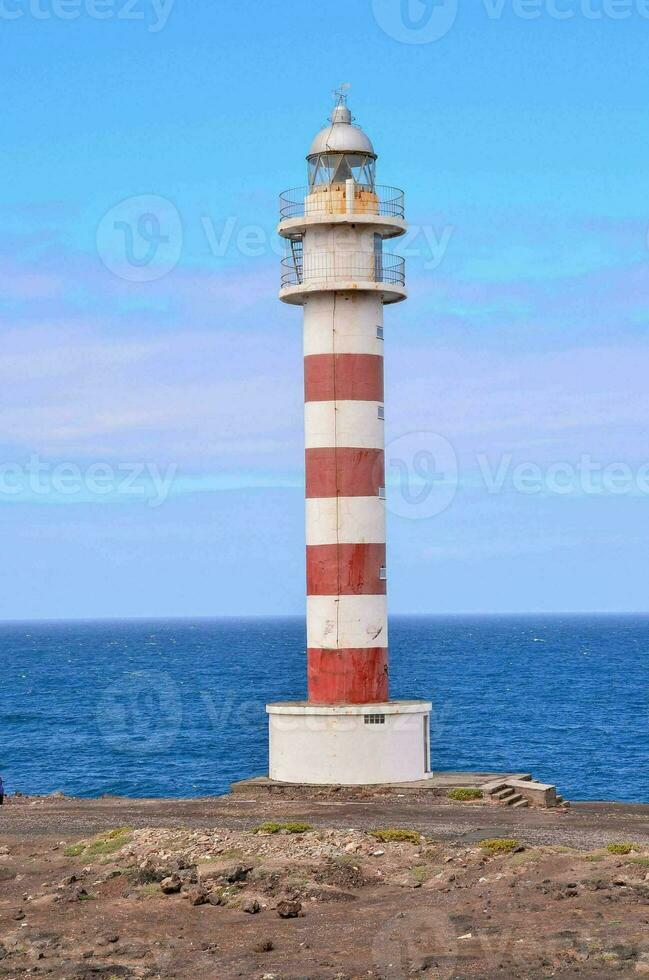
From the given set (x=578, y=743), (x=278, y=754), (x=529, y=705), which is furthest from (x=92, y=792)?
(x=529, y=705)

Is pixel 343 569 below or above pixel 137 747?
above

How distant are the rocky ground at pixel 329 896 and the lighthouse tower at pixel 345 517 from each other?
4.42 m

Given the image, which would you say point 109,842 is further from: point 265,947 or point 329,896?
point 265,947

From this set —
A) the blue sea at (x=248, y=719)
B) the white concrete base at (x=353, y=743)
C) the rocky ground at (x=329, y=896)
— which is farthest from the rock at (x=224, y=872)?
the blue sea at (x=248, y=719)

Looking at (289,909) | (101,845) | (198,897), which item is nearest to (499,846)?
(289,909)

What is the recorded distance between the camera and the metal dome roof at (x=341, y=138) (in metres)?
40.3

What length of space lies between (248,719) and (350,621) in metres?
55.6

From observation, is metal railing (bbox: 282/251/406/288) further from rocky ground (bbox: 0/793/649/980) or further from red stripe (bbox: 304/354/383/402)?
rocky ground (bbox: 0/793/649/980)

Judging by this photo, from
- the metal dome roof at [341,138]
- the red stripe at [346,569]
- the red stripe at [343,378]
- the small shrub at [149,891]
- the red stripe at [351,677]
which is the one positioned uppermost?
the metal dome roof at [341,138]

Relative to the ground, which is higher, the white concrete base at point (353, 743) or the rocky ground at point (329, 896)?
the white concrete base at point (353, 743)

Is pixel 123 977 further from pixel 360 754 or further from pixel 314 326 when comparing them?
pixel 314 326

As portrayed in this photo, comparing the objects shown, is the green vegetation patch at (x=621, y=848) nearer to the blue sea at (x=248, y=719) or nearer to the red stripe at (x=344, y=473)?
the red stripe at (x=344, y=473)

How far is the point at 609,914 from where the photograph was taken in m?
23.3

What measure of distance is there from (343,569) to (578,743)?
143ft
